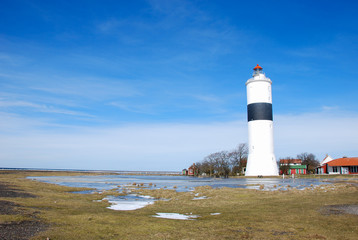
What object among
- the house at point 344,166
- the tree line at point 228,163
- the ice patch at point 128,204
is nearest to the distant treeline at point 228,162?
the tree line at point 228,163

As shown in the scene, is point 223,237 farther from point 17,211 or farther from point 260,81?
point 260,81

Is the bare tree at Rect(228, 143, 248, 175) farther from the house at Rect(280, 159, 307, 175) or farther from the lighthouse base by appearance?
the lighthouse base

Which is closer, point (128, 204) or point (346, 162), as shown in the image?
point (128, 204)

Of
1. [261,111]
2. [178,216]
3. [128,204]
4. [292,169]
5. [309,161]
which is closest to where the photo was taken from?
[178,216]

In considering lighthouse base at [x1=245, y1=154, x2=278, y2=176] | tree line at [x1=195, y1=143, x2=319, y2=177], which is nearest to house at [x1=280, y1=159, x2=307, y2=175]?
tree line at [x1=195, y1=143, x2=319, y2=177]

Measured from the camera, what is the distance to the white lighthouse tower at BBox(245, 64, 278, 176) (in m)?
65.9

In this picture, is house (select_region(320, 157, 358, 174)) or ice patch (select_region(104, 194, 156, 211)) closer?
ice patch (select_region(104, 194, 156, 211))

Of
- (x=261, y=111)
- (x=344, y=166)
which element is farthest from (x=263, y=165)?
(x=344, y=166)

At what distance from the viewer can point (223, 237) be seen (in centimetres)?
1109

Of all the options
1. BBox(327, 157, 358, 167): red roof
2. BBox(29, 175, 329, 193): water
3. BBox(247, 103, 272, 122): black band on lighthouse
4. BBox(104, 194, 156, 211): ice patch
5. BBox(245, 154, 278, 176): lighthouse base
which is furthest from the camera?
BBox(327, 157, 358, 167): red roof

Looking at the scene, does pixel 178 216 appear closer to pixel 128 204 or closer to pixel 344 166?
pixel 128 204

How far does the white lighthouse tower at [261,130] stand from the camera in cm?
6594

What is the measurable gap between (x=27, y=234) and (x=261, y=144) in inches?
2375

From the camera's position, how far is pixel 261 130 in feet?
217
